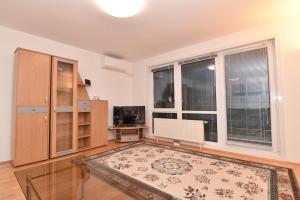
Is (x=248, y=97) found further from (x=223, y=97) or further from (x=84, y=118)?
(x=84, y=118)

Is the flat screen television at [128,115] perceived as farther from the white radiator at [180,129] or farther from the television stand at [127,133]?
the white radiator at [180,129]

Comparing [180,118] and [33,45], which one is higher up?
[33,45]

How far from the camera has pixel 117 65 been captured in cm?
466

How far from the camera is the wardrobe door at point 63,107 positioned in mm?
3164

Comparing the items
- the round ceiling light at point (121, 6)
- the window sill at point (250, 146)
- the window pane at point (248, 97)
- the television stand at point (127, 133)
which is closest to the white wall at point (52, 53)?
the television stand at point (127, 133)

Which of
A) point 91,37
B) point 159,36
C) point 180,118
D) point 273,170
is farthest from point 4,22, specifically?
point 273,170

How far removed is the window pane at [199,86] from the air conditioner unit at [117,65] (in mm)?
1742

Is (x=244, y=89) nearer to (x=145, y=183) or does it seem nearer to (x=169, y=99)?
(x=169, y=99)

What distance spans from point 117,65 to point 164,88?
1546 millimetres

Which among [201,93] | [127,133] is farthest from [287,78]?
[127,133]

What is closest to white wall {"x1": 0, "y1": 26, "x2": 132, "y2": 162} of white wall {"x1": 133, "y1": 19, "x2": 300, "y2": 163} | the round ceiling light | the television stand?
the television stand

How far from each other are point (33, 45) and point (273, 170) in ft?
16.0

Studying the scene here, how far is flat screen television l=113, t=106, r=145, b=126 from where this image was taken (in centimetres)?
454

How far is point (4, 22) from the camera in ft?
9.23
